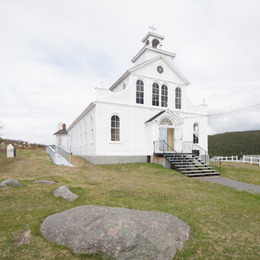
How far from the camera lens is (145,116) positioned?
18.6m

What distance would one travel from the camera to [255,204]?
24.3 ft

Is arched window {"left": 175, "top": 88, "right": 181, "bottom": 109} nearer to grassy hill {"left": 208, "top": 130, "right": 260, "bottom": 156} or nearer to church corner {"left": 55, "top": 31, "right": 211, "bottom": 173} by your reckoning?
church corner {"left": 55, "top": 31, "right": 211, "bottom": 173}

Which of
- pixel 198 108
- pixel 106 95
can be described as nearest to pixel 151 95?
pixel 106 95

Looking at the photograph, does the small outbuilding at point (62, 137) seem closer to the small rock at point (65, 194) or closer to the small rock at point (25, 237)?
the small rock at point (65, 194)

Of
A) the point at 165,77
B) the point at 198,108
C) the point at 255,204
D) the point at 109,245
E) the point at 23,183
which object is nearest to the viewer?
the point at 109,245

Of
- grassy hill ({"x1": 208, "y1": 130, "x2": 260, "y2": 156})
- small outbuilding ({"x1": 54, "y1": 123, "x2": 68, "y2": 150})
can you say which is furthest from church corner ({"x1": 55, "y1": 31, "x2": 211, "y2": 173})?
grassy hill ({"x1": 208, "y1": 130, "x2": 260, "y2": 156})

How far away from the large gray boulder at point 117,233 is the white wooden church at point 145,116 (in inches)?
469

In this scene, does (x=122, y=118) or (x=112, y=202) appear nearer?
(x=112, y=202)

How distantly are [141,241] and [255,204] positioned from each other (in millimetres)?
5814

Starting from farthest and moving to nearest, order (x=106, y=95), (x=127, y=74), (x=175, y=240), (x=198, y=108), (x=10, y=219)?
(x=198, y=108) → (x=127, y=74) → (x=106, y=95) → (x=10, y=219) → (x=175, y=240)

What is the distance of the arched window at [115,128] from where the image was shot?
17.4 m

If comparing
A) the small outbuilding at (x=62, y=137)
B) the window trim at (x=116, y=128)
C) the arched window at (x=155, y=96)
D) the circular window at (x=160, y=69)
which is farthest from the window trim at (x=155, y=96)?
the small outbuilding at (x=62, y=137)

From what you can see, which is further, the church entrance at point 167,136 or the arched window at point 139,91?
the church entrance at point 167,136

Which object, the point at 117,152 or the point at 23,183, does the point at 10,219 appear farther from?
the point at 117,152
